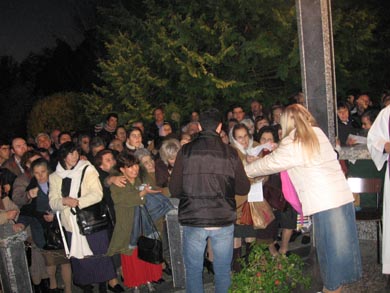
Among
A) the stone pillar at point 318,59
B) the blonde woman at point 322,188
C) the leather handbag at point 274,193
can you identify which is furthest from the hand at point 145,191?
the stone pillar at point 318,59

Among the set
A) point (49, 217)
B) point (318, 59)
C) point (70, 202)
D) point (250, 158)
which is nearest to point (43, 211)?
point (49, 217)

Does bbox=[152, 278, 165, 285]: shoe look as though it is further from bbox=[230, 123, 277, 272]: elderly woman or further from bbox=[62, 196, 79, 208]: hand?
bbox=[62, 196, 79, 208]: hand

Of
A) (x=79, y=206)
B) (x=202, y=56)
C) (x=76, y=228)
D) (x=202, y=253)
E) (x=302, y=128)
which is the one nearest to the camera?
(x=302, y=128)

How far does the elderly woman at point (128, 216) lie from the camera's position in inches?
219

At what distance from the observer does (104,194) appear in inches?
227

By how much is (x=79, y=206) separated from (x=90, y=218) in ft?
0.63

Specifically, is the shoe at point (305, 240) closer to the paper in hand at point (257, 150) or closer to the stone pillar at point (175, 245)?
the paper in hand at point (257, 150)

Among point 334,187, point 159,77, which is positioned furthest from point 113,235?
point 159,77

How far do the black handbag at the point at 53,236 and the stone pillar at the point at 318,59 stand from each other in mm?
3256

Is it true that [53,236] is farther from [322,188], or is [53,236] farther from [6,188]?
[322,188]

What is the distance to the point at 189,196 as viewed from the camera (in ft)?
14.5

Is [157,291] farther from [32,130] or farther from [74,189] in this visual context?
[32,130]

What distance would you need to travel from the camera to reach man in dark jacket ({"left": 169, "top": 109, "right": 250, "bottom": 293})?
4.37m

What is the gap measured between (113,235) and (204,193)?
1717mm
